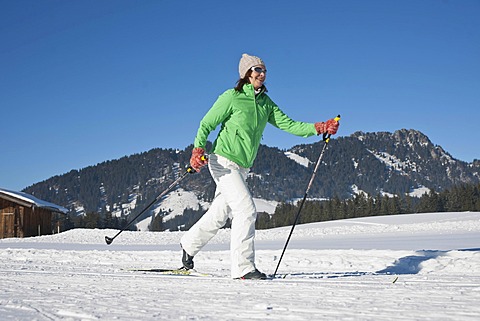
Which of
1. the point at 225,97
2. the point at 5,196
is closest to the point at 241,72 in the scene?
the point at 225,97

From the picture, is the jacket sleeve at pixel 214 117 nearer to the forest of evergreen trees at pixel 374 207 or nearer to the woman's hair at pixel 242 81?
the woman's hair at pixel 242 81

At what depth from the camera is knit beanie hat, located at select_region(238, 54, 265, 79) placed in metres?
5.28

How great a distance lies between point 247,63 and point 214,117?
2.28 ft

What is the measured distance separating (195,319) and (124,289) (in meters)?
1.34

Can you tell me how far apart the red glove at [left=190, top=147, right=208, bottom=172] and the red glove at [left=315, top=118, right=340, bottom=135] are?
132 centimetres

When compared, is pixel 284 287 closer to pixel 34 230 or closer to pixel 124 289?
pixel 124 289

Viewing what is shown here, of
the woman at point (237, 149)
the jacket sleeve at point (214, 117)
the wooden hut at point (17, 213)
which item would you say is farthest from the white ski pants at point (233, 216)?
the wooden hut at point (17, 213)

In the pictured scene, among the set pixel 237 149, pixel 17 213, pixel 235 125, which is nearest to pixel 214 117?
pixel 235 125

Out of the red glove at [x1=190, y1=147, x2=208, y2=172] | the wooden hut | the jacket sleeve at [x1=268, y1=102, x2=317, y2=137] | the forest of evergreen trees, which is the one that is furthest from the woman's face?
the forest of evergreen trees

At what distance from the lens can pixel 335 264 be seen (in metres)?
→ 7.23

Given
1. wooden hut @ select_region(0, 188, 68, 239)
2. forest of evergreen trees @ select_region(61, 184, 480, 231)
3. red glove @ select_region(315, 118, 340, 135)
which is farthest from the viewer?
forest of evergreen trees @ select_region(61, 184, 480, 231)

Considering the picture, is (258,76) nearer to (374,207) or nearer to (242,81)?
(242,81)

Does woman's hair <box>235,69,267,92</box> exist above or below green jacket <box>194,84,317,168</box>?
above

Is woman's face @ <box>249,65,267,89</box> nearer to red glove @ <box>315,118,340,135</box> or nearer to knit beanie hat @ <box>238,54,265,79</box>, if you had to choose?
knit beanie hat @ <box>238,54,265,79</box>
